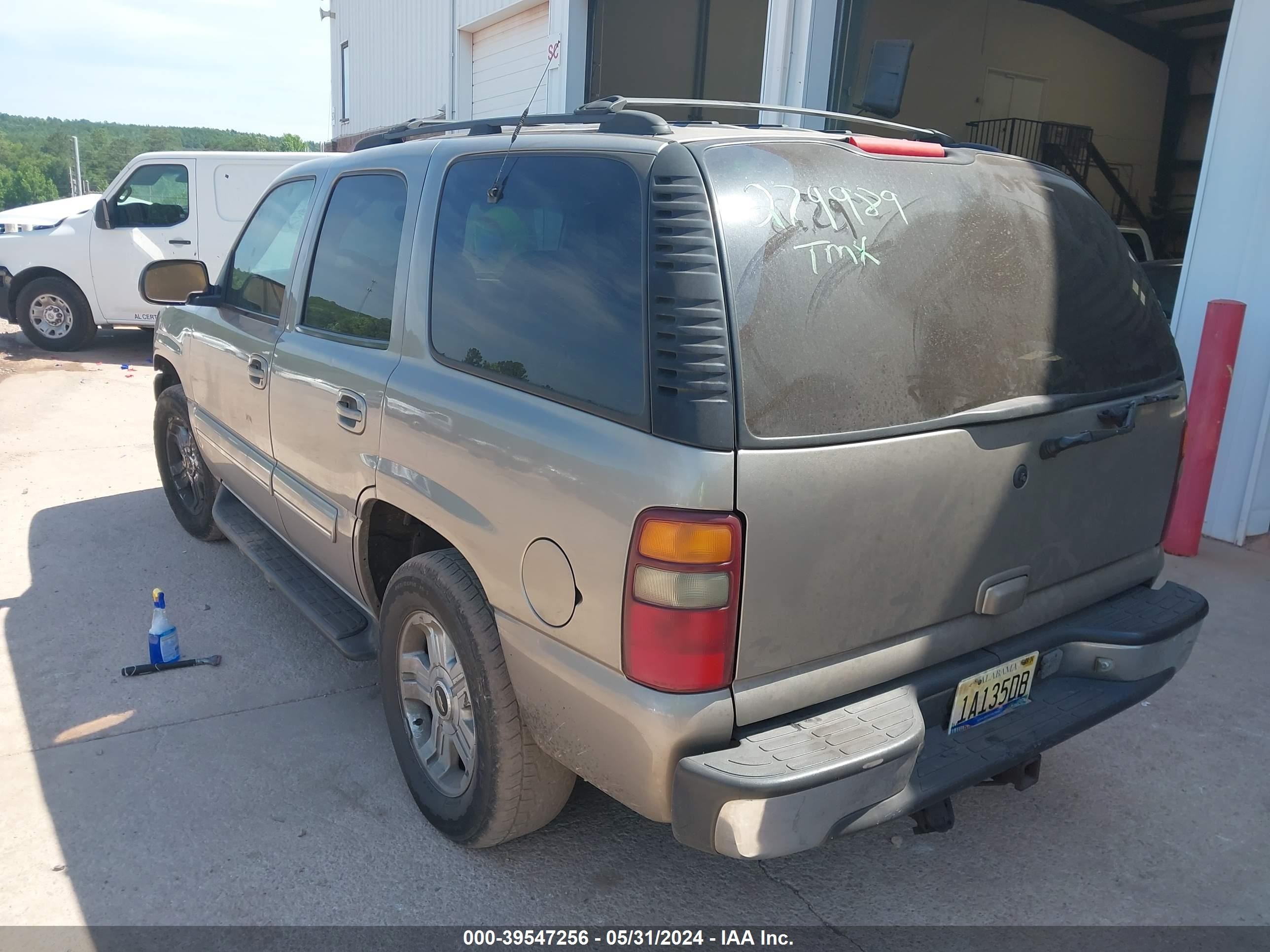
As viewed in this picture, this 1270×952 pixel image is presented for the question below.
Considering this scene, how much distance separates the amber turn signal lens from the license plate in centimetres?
85

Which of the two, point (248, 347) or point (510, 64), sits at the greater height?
point (510, 64)

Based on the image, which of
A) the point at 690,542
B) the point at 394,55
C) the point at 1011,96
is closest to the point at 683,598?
the point at 690,542

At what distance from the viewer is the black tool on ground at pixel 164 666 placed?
151 inches

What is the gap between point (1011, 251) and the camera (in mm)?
2533

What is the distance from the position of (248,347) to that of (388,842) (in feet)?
7.00

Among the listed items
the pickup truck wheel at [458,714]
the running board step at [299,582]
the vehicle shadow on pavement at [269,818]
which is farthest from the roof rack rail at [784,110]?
the vehicle shadow on pavement at [269,818]

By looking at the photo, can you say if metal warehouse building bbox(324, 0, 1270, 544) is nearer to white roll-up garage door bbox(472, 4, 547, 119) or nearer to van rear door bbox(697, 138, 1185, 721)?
white roll-up garage door bbox(472, 4, 547, 119)

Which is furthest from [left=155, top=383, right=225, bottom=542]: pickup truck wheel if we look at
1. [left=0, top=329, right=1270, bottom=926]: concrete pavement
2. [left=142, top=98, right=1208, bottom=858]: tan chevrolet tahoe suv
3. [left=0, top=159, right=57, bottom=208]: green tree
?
[left=0, top=159, right=57, bottom=208]: green tree

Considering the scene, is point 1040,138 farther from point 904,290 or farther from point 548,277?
point 548,277

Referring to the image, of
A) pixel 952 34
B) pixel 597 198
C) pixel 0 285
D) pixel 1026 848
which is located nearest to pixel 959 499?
pixel 597 198

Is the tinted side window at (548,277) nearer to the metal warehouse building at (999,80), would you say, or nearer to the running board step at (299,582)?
the running board step at (299,582)

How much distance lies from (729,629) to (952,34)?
1416 centimetres

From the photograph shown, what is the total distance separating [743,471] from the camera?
198 cm

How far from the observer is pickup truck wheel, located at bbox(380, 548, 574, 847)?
2.49 metres
